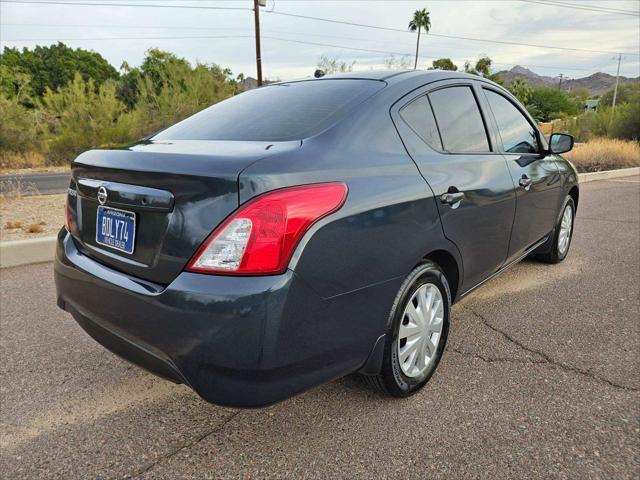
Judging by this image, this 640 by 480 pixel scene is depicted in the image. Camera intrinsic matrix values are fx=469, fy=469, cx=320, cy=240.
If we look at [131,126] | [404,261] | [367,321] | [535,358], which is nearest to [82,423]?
[367,321]

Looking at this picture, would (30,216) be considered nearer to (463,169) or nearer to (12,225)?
(12,225)

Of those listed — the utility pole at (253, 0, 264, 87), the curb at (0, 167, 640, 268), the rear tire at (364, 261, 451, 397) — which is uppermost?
the utility pole at (253, 0, 264, 87)

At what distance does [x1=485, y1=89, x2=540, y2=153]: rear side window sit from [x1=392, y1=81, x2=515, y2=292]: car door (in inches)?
9.7

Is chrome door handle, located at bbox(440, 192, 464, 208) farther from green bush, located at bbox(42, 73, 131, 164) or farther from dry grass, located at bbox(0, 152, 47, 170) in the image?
green bush, located at bbox(42, 73, 131, 164)

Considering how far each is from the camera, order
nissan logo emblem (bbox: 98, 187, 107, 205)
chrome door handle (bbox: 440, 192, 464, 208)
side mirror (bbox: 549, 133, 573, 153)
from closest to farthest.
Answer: nissan logo emblem (bbox: 98, 187, 107, 205) → chrome door handle (bbox: 440, 192, 464, 208) → side mirror (bbox: 549, 133, 573, 153)

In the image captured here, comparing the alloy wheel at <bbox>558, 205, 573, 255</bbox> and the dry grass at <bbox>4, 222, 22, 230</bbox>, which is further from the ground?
the alloy wheel at <bbox>558, 205, 573, 255</bbox>

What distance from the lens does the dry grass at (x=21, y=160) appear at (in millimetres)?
19203

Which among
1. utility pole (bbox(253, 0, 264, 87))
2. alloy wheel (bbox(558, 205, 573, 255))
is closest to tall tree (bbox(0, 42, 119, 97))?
utility pole (bbox(253, 0, 264, 87))

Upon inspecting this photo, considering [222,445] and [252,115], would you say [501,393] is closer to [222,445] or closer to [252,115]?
[222,445]

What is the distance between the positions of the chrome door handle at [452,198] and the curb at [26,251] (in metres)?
4.16

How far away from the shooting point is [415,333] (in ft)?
7.61

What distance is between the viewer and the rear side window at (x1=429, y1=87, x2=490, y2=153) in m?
2.63

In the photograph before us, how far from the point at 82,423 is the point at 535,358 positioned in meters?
2.52

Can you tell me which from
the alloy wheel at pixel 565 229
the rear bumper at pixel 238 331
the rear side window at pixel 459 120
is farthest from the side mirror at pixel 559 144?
the rear bumper at pixel 238 331
